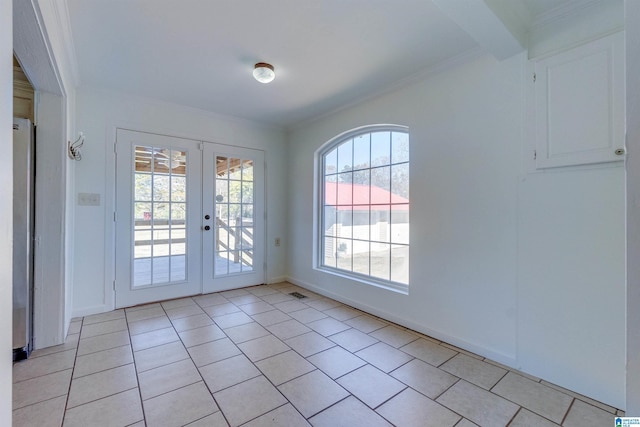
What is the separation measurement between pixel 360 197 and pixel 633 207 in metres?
2.87

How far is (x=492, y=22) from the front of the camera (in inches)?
65.7

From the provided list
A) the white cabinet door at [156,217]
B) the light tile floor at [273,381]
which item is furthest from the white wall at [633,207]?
the white cabinet door at [156,217]

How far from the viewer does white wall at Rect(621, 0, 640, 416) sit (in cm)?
49

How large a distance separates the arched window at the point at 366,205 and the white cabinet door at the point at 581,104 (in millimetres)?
1143

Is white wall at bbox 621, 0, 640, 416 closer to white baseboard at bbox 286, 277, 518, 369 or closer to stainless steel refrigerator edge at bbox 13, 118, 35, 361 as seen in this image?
white baseboard at bbox 286, 277, 518, 369

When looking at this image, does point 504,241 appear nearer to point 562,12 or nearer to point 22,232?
point 562,12

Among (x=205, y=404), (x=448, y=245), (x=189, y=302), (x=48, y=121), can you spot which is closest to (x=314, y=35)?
(x=448, y=245)

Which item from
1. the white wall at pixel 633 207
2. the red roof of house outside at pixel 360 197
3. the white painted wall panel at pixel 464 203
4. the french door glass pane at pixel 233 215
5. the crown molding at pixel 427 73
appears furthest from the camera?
the french door glass pane at pixel 233 215

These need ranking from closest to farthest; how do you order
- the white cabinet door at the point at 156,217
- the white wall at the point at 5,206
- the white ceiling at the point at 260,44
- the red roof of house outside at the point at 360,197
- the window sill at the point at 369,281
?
the white wall at the point at 5,206 < the white ceiling at the point at 260,44 < the window sill at the point at 369,281 < the red roof of house outside at the point at 360,197 < the white cabinet door at the point at 156,217

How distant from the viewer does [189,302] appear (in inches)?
132

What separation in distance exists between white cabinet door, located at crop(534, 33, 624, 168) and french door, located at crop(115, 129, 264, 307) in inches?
128

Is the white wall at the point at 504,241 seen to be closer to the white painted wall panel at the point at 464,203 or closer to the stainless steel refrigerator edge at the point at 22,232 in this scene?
the white painted wall panel at the point at 464,203

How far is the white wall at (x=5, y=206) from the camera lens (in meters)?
0.76

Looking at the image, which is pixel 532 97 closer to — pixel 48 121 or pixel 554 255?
pixel 554 255
